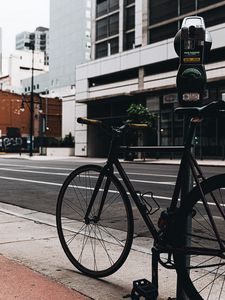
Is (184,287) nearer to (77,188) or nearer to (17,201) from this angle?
(77,188)

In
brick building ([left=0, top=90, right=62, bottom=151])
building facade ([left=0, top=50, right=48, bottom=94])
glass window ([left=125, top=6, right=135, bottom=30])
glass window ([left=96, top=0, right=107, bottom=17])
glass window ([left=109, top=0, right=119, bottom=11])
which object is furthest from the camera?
building facade ([left=0, top=50, right=48, bottom=94])

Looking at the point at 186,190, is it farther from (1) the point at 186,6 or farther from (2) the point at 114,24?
(2) the point at 114,24

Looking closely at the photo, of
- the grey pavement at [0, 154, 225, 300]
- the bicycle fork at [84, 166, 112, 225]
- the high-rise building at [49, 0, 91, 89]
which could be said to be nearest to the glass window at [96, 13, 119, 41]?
the grey pavement at [0, 154, 225, 300]

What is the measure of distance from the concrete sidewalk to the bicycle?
0.51 ft

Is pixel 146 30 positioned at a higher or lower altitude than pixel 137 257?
higher

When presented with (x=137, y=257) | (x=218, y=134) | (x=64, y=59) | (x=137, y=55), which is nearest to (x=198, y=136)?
(x=218, y=134)

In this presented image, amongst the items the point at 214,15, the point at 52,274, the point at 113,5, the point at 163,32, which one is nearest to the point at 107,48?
the point at 113,5

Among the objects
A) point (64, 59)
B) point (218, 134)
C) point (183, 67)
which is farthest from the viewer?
point (64, 59)

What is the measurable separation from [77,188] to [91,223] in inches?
14.2

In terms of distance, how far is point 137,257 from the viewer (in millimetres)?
4336

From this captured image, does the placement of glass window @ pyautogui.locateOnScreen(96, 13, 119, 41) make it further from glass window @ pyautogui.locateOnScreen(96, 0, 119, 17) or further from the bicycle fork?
the bicycle fork

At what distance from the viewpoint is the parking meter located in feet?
9.54

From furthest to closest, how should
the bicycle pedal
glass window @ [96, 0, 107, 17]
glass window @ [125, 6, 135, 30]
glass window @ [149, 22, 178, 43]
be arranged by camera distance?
glass window @ [96, 0, 107, 17] → glass window @ [125, 6, 135, 30] → glass window @ [149, 22, 178, 43] → the bicycle pedal

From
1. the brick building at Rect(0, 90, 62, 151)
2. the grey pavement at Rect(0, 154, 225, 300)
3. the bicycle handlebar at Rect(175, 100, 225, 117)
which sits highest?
the brick building at Rect(0, 90, 62, 151)
